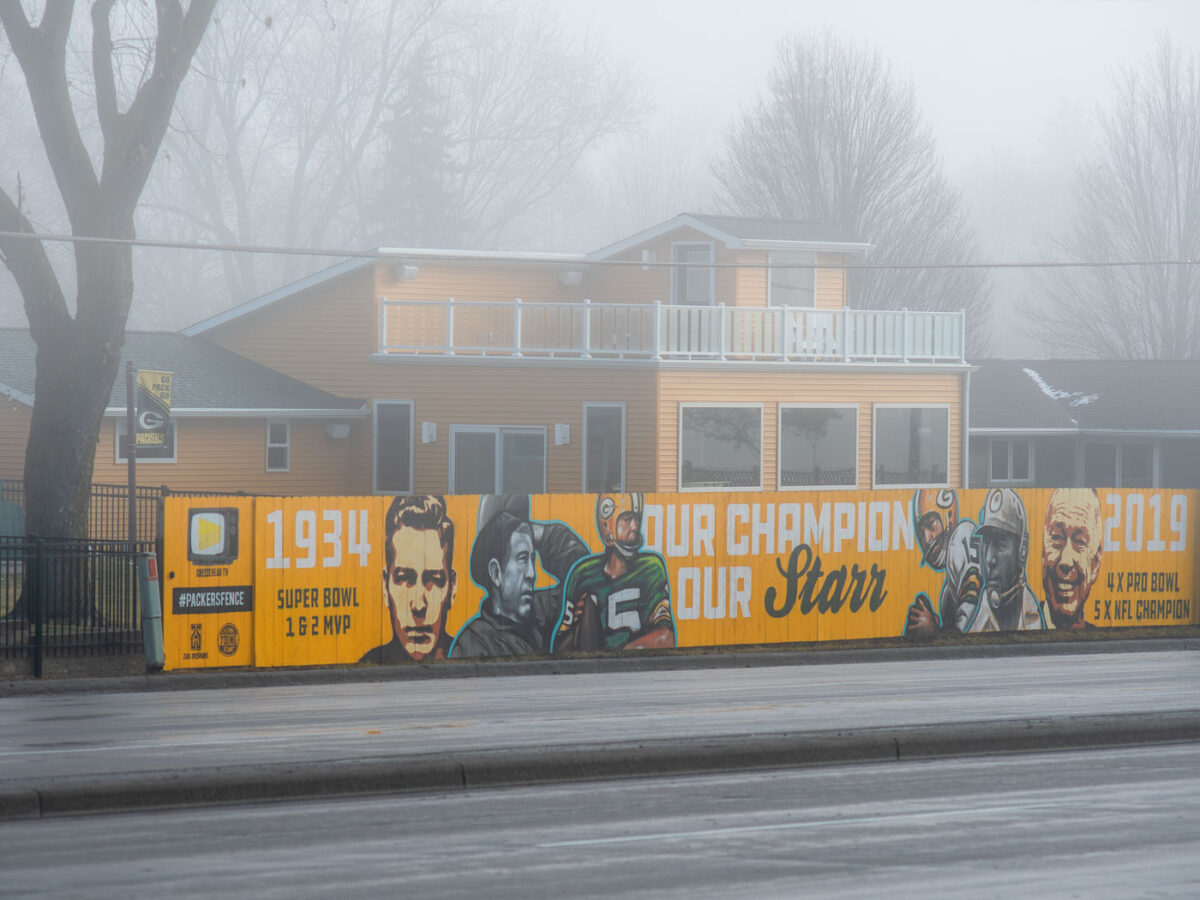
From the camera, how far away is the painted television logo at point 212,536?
1560cm

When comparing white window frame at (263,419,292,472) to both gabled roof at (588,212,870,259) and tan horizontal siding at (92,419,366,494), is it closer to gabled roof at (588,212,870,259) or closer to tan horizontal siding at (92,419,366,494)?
tan horizontal siding at (92,419,366,494)

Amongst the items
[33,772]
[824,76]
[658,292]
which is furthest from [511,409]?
[824,76]

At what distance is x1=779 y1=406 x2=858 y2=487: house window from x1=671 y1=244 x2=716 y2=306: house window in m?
3.68

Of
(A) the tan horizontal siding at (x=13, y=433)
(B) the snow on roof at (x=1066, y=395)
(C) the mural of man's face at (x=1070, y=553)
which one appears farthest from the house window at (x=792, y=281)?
(A) the tan horizontal siding at (x=13, y=433)

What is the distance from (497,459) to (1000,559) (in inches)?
498

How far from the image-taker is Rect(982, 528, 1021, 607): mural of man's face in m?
19.8

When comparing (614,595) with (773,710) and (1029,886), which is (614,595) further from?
(1029,886)

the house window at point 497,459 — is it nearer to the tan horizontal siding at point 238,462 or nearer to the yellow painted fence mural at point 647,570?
the tan horizontal siding at point 238,462

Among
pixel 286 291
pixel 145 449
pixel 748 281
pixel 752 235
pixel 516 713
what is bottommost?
pixel 516 713

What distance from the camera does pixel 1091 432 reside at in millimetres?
38719

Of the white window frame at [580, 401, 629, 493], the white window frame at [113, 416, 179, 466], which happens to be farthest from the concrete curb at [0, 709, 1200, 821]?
the white window frame at [113, 416, 179, 466]

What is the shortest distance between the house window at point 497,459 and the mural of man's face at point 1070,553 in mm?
12028

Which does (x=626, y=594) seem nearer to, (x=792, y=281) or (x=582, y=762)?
(x=582, y=762)

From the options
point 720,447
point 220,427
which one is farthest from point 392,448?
point 720,447
